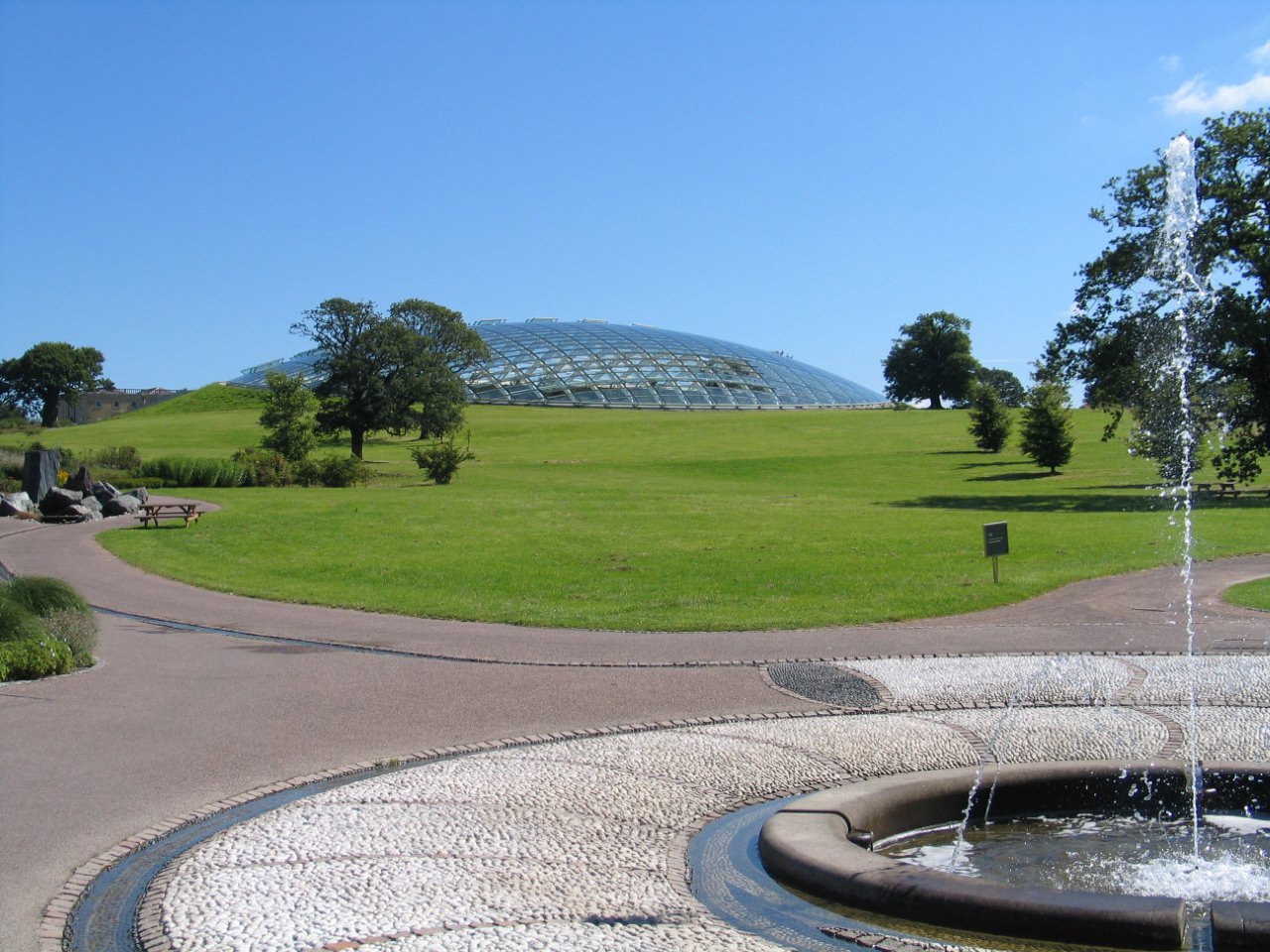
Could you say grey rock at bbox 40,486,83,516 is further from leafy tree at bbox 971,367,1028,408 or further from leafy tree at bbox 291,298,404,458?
leafy tree at bbox 971,367,1028,408

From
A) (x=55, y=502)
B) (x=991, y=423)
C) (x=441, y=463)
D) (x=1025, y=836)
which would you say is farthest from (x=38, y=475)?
(x=991, y=423)

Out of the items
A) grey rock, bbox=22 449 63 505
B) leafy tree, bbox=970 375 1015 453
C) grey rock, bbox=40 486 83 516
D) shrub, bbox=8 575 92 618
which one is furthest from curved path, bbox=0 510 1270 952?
leafy tree, bbox=970 375 1015 453

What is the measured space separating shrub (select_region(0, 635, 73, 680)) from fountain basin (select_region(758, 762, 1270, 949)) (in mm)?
8961

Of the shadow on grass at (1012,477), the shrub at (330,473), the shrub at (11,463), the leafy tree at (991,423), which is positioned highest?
the leafy tree at (991,423)

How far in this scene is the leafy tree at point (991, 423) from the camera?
2517 inches

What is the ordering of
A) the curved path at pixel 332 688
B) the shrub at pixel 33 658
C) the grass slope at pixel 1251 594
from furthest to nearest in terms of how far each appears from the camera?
the grass slope at pixel 1251 594
the shrub at pixel 33 658
the curved path at pixel 332 688

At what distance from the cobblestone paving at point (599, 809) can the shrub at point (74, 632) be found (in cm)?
606

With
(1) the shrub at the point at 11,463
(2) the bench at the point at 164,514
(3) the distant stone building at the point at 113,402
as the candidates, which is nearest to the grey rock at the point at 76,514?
(2) the bench at the point at 164,514

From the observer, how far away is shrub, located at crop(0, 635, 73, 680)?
40.3ft

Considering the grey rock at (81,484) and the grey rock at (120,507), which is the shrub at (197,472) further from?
the grey rock at (120,507)

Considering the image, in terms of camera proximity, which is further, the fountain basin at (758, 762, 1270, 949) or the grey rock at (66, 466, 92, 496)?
the grey rock at (66, 466, 92, 496)

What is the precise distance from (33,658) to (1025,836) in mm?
10230

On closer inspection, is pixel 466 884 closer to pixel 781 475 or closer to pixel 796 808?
pixel 796 808

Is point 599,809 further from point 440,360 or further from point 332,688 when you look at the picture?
point 440,360
